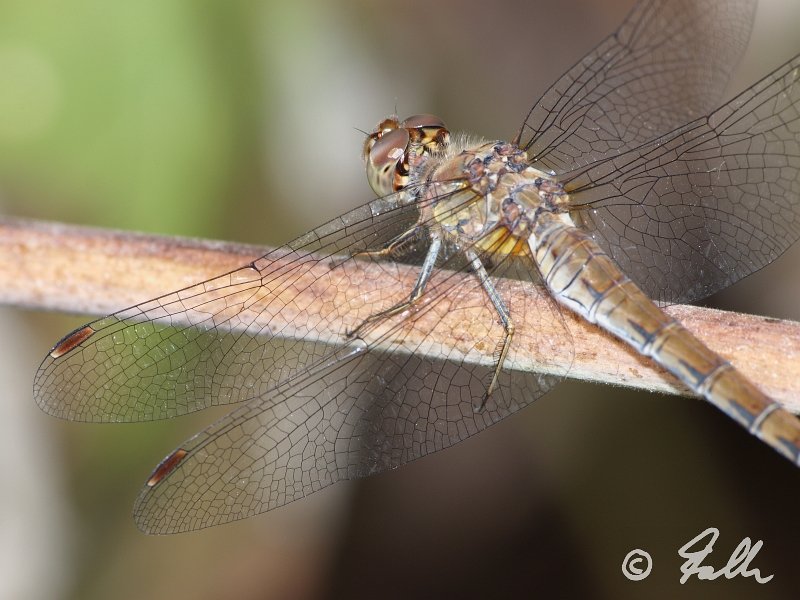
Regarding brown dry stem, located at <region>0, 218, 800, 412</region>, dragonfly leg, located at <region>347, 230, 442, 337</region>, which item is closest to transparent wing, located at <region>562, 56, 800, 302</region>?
brown dry stem, located at <region>0, 218, 800, 412</region>

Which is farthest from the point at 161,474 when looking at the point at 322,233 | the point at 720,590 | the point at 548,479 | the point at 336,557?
the point at 720,590

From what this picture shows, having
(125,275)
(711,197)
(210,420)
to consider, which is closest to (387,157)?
(125,275)

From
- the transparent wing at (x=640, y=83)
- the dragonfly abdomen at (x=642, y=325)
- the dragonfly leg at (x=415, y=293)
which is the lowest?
the dragonfly abdomen at (x=642, y=325)

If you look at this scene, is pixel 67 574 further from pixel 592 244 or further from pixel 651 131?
pixel 651 131

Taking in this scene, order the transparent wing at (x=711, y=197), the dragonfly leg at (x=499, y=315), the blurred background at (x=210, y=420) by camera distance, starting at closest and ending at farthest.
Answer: the dragonfly leg at (x=499, y=315) < the transparent wing at (x=711, y=197) < the blurred background at (x=210, y=420)
